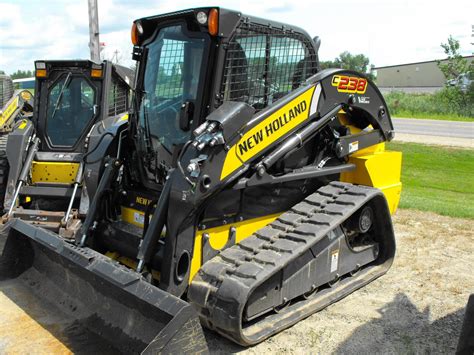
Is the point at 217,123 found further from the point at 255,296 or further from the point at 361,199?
the point at 361,199

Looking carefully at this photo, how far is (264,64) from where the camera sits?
15.0ft

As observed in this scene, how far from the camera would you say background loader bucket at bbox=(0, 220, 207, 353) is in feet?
10.6

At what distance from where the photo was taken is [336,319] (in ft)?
14.9

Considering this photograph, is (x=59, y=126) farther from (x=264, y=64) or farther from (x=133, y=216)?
(x=264, y=64)

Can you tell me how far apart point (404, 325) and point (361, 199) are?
3.96 feet

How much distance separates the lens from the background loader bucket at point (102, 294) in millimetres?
3244

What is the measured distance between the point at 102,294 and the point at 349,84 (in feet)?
10.2

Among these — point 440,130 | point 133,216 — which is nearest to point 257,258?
point 133,216

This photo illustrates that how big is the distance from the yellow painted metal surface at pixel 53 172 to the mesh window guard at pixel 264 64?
3862mm

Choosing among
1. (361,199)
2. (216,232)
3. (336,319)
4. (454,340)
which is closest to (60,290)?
(216,232)

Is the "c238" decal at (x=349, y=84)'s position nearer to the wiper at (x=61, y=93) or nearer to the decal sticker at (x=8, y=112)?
the wiper at (x=61, y=93)

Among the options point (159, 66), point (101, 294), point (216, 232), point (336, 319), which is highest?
point (159, 66)

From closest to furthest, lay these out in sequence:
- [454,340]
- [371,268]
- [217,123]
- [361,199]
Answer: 1. [217,123]
2. [454,340]
3. [361,199]
4. [371,268]

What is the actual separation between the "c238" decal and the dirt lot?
80.7 inches
